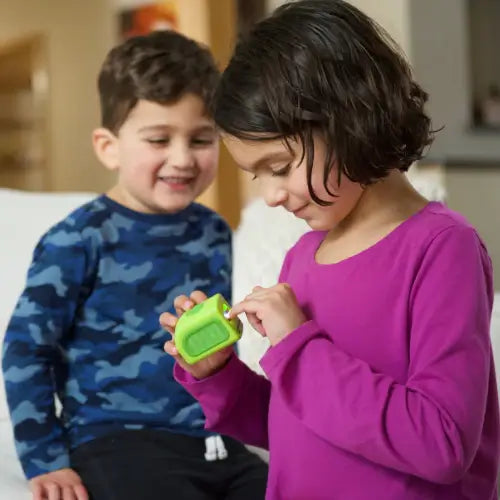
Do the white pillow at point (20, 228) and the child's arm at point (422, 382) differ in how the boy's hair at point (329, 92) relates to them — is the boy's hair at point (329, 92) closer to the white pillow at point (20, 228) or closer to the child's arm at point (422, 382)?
the child's arm at point (422, 382)

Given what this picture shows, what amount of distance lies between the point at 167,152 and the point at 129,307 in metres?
0.21

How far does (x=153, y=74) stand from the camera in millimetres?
1137

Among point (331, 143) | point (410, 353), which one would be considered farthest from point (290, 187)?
point (410, 353)

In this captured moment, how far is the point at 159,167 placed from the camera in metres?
1.14

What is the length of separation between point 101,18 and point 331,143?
3849 millimetres

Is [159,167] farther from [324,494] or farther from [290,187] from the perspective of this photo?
[324,494]

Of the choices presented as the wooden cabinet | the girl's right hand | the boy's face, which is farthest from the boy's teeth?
the wooden cabinet

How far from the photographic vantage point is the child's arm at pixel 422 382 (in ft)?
2.38

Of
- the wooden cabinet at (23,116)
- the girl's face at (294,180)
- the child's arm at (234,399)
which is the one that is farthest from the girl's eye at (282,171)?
the wooden cabinet at (23,116)

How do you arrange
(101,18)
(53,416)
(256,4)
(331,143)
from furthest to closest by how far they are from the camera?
(101,18) → (256,4) → (53,416) → (331,143)

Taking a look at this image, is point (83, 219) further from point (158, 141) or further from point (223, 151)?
point (223, 151)

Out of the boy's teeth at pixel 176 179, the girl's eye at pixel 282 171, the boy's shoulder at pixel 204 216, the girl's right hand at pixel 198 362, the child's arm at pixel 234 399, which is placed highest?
the girl's eye at pixel 282 171

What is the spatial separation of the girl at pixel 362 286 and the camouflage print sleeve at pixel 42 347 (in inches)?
13.9

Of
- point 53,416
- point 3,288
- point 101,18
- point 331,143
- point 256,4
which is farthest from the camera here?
point 101,18
